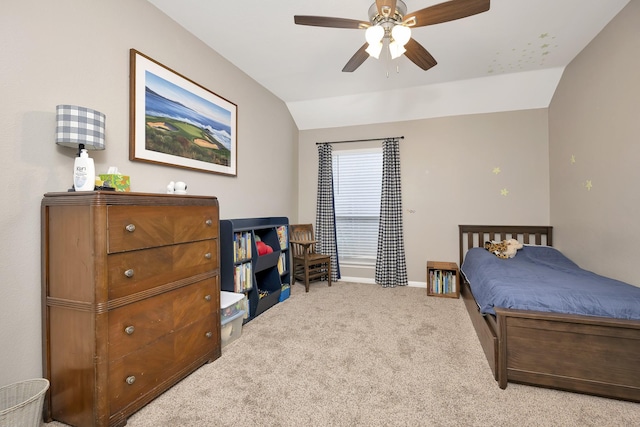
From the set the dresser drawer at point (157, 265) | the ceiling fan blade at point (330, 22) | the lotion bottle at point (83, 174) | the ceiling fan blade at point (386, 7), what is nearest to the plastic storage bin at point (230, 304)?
the dresser drawer at point (157, 265)

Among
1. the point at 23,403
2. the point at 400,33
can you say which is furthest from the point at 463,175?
the point at 23,403

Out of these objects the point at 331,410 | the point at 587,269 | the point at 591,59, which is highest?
the point at 591,59

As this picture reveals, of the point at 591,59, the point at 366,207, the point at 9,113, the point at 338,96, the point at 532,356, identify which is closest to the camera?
the point at 9,113

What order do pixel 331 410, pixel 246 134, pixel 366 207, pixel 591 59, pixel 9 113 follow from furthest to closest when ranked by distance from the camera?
pixel 366 207 → pixel 246 134 → pixel 591 59 → pixel 331 410 → pixel 9 113

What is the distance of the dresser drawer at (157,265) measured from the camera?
56.9 inches

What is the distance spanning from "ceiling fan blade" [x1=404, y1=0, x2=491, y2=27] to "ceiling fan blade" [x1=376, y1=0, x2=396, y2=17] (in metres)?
0.10

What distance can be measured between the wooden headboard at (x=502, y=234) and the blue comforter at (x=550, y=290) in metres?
0.76

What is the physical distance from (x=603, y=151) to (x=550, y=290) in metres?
1.60

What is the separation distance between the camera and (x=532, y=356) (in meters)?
1.76

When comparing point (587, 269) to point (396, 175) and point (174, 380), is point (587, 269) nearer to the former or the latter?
point (396, 175)

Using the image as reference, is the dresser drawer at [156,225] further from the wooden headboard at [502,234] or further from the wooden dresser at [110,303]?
the wooden headboard at [502,234]

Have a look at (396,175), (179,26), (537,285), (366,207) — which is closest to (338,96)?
(396,175)

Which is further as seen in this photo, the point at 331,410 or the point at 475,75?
the point at 475,75

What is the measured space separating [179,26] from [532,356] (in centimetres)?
363
